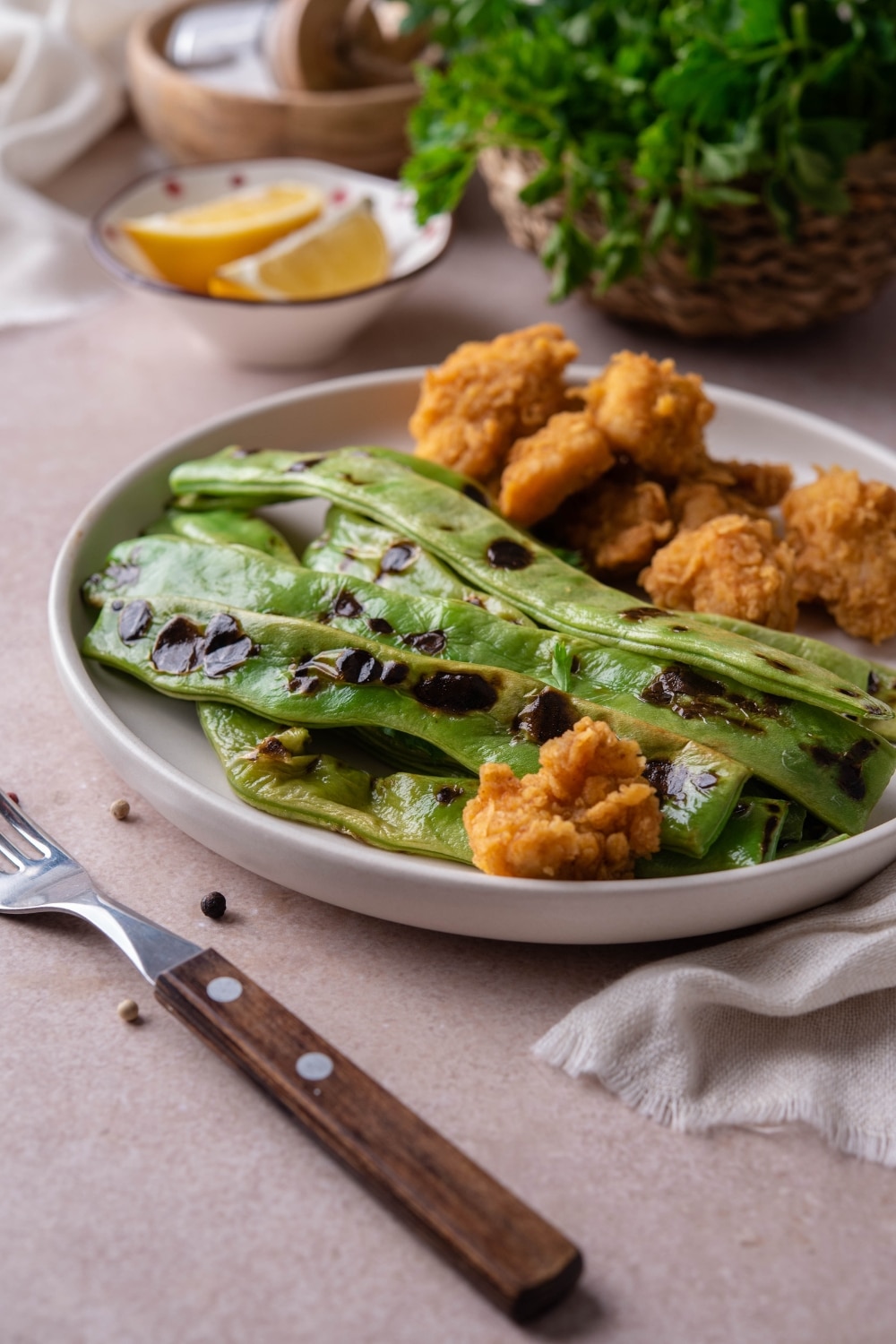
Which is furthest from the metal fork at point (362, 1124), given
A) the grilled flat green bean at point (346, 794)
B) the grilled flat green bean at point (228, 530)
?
the grilled flat green bean at point (228, 530)

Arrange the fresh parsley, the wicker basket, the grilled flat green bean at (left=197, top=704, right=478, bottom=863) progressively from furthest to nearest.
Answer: the wicker basket
the fresh parsley
the grilled flat green bean at (left=197, top=704, right=478, bottom=863)

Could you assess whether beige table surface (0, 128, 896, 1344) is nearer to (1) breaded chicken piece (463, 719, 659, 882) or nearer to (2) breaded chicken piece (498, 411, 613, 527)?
(1) breaded chicken piece (463, 719, 659, 882)

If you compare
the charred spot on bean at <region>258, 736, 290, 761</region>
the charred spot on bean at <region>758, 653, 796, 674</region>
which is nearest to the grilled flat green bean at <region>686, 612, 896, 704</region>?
the charred spot on bean at <region>758, 653, 796, 674</region>

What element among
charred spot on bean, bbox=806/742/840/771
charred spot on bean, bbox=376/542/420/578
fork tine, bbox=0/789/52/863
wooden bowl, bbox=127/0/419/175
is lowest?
fork tine, bbox=0/789/52/863

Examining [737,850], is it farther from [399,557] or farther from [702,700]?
[399,557]

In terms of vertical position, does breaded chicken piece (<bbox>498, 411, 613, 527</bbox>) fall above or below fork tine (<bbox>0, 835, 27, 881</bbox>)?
above

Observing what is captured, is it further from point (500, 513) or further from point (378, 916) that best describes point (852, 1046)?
point (500, 513)

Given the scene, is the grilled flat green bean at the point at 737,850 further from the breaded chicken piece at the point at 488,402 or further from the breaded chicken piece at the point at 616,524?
the breaded chicken piece at the point at 488,402

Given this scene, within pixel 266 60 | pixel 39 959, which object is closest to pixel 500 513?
pixel 39 959
